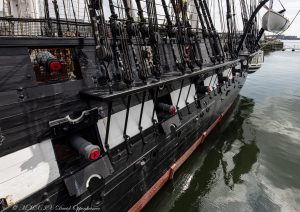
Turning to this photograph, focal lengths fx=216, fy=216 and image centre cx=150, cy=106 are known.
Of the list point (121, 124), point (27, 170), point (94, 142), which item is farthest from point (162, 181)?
point (27, 170)

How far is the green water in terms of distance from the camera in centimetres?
763

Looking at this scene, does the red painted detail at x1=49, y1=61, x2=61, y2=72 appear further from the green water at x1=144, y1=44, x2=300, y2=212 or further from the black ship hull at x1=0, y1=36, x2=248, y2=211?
Result: the green water at x1=144, y1=44, x2=300, y2=212

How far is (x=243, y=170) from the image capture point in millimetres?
9516

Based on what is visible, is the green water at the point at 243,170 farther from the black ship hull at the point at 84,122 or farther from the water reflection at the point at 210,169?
the black ship hull at the point at 84,122

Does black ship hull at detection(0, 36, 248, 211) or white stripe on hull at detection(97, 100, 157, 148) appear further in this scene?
white stripe on hull at detection(97, 100, 157, 148)

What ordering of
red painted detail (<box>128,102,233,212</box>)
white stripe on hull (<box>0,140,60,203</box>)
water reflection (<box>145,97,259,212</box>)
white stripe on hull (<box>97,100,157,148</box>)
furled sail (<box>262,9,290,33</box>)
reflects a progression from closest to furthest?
white stripe on hull (<box>0,140,60,203</box>), white stripe on hull (<box>97,100,157,148</box>), red painted detail (<box>128,102,233,212</box>), water reflection (<box>145,97,259,212</box>), furled sail (<box>262,9,290,33</box>)

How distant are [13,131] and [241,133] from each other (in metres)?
12.6

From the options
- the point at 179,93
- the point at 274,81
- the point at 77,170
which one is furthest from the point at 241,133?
the point at 274,81

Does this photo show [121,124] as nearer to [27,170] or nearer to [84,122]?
[84,122]

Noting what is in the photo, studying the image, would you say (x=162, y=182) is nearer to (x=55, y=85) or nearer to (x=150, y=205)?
(x=150, y=205)

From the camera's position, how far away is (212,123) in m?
12.8

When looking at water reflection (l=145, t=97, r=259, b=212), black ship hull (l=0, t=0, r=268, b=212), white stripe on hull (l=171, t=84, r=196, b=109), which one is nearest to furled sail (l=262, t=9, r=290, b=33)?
water reflection (l=145, t=97, r=259, b=212)

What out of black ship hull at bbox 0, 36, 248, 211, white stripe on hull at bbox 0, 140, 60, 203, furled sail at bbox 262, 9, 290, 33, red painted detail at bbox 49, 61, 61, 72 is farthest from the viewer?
furled sail at bbox 262, 9, 290, 33

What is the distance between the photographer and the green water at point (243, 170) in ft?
25.0
